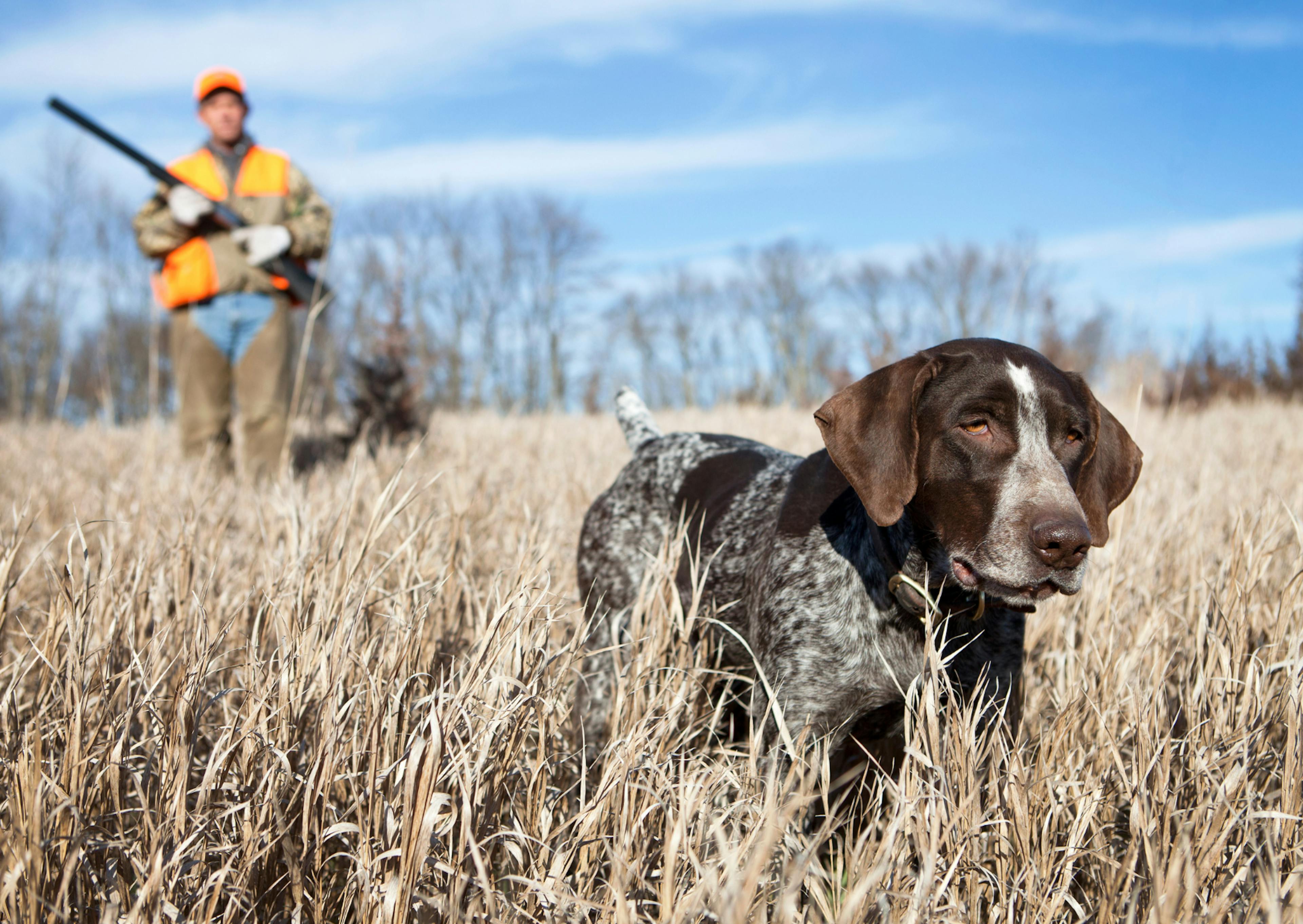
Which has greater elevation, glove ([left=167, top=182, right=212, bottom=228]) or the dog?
glove ([left=167, top=182, right=212, bottom=228])

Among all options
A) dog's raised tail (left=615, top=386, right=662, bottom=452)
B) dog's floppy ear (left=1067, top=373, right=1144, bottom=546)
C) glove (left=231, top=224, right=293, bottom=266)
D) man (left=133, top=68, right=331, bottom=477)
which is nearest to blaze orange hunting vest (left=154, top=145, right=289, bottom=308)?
man (left=133, top=68, right=331, bottom=477)

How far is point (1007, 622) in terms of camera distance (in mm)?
2467

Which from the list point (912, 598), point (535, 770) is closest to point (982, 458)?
point (912, 598)

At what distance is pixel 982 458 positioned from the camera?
2.11 metres

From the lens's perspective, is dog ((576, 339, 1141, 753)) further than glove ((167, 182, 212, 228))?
No

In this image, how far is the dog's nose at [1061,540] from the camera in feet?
6.17

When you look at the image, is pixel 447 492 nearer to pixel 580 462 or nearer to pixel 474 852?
pixel 580 462

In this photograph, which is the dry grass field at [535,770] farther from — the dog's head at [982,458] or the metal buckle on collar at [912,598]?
the dog's head at [982,458]

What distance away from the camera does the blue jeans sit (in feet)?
20.7

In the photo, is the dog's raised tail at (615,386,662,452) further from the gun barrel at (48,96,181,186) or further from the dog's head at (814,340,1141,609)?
the gun barrel at (48,96,181,186)

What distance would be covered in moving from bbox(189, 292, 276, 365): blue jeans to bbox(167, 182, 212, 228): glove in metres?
0.54

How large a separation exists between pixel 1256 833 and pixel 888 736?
2.78 feet

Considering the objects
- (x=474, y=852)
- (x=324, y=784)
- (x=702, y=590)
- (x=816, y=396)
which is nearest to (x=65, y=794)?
(x=324, y=784)

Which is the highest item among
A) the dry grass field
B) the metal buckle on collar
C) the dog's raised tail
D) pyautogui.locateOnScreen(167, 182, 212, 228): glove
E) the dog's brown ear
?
pyautogui.locateOnScreen(167, 182, 212, 228): glove
